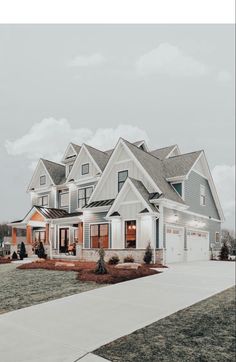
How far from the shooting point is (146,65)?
421 cm

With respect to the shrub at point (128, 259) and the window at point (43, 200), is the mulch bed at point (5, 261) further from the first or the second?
the shrub at point (128, 259)

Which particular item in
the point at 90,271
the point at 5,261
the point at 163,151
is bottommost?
the point at 90,271

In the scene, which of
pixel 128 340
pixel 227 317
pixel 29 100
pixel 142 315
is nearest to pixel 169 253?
pixel 227 317

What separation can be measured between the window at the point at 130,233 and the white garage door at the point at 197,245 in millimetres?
5325

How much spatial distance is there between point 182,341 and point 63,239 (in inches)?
93.4

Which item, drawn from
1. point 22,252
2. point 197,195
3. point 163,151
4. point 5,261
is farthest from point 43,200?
point 197,195

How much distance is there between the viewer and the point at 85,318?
457 cm

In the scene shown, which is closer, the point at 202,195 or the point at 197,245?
the point at 202,195

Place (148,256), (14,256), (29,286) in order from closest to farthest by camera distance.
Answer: (14,256), (29,286), (148,256)

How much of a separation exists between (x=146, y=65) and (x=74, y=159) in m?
1.70

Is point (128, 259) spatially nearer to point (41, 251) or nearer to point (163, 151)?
point (163, 151)

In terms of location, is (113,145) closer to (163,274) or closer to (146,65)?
(146,65)

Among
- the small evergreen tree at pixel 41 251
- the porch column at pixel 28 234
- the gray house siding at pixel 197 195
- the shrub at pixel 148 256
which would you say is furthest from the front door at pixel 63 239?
the gray house siding at pixel 197 195

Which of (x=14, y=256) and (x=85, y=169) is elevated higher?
(x=85, y=169)
